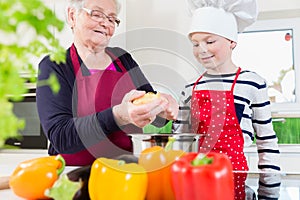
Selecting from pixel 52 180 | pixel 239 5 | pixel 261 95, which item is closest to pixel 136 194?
pixel 52 180

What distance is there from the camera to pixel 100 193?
55 centimetres

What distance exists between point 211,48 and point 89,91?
16.8 inches

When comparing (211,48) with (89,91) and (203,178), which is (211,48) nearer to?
(89,91)

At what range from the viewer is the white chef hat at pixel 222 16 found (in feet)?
4.17

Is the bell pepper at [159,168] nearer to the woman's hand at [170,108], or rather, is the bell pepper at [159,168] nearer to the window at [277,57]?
the woman's hand at [170,108]

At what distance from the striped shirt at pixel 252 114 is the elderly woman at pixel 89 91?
0.83 ft

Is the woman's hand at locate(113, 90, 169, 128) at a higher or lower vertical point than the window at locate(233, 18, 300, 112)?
lower

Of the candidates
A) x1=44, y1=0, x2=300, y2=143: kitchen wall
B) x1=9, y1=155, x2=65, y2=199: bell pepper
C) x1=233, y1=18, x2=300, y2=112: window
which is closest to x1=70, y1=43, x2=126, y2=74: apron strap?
x1=9, y1=155, x2=65, y2=199: bell pepper

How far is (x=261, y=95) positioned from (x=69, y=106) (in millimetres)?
619

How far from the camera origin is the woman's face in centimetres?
105

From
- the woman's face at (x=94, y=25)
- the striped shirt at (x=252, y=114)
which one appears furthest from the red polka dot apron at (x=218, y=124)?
the woman's face at (x=94, y=25)

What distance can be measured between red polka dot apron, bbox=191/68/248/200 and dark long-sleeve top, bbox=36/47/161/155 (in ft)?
1.47

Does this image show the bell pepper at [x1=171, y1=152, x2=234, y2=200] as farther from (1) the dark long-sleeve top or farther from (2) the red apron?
(2) the red apron

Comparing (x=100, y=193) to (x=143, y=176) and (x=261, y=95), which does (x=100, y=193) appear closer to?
(x=143, y=176)
